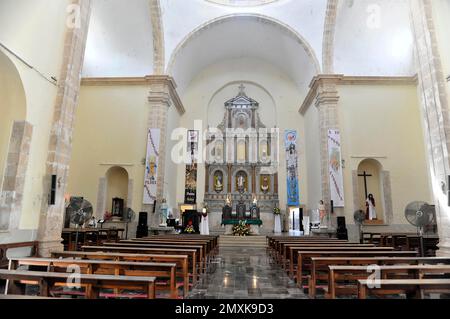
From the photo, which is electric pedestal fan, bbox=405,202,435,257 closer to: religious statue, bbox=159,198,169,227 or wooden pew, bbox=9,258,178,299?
wooden pew, bbox=9,258,178,299

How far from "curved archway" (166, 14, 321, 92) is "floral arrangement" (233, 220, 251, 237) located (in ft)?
25.2

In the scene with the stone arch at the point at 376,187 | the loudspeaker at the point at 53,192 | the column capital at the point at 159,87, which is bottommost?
the loudspeaker at the point at 53,192

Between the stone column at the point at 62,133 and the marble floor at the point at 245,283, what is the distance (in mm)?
3291

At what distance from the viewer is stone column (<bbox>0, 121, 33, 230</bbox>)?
5832mm

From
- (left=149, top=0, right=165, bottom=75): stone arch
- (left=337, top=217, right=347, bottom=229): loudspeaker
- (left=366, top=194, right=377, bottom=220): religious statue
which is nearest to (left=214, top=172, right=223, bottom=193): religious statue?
(left=149, top=0, right=165, bottom=75): stone arch

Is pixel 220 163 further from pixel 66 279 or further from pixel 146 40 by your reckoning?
pixel 66 279

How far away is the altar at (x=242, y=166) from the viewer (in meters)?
17.7

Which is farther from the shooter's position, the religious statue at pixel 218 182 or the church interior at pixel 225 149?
the religious statue at pixel 218 182

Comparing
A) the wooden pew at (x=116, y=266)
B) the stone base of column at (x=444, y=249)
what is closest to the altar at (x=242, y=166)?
the stone base of column at (x=444, y=249)

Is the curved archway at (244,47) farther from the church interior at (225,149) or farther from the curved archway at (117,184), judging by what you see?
the curved archway at (117,184)
